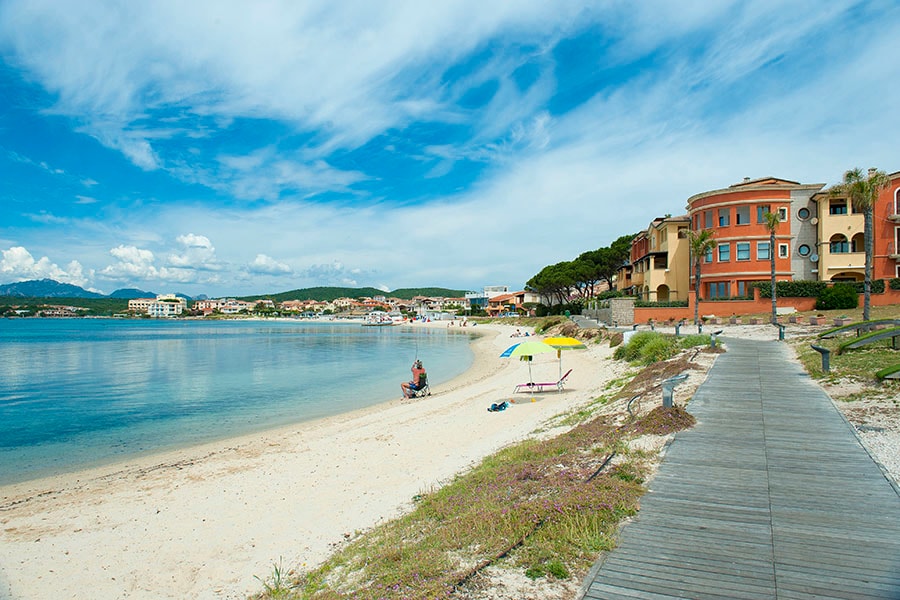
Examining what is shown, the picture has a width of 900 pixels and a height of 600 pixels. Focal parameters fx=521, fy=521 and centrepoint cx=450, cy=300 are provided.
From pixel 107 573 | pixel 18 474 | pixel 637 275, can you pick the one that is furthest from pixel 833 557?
pixel 637 275

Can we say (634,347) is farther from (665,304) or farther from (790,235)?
(790,235)

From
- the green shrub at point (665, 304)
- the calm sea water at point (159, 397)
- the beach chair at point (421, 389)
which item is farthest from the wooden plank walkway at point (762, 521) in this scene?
the green shrub at point (665, 304)

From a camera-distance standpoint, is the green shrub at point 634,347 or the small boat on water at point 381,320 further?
the small boat on water at point 381,320

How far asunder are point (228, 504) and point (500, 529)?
6484 mm

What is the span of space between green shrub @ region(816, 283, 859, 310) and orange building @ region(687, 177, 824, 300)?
10.2 ft

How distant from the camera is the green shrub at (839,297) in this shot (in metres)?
33.7

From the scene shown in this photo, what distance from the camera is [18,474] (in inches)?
510

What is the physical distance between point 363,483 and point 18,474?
30.9 ft

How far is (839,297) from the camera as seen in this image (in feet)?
111

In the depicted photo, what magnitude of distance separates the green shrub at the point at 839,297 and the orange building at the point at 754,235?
3.11 m

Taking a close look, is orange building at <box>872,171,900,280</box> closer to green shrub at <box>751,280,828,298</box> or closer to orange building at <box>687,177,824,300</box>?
orange building at <box>687,177,824,300</box>

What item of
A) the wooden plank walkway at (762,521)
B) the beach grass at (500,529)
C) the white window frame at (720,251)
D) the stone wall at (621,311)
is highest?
the white window frame at (720,251)

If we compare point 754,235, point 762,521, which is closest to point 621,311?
point 754,235

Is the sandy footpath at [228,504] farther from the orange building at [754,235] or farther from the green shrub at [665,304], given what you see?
the orange building at [754,235]
